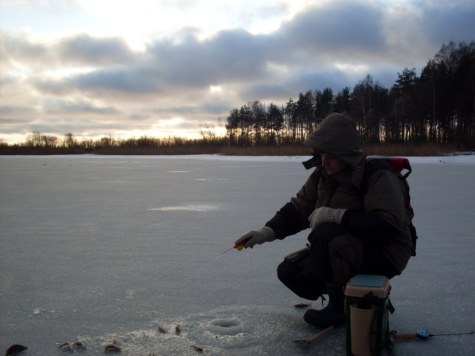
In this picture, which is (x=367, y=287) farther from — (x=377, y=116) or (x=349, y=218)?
(x=377, y=116)

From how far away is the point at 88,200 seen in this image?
6930 mm

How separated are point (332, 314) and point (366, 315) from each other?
0.39 metres

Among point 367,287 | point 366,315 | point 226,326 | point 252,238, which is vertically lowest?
point 226,326

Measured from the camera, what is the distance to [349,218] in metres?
1.87

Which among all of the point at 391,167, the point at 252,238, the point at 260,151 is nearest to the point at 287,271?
the point at 252,238

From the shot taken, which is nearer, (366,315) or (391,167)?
(366,315)

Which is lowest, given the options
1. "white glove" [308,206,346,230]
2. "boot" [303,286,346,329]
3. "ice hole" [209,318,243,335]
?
"ice hole" [209,318,243,335]

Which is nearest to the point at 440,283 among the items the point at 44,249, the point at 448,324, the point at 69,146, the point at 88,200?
the point at 448,324

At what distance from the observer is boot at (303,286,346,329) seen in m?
2.11

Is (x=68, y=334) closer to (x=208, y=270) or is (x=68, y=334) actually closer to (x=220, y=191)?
(x=208, y=270)

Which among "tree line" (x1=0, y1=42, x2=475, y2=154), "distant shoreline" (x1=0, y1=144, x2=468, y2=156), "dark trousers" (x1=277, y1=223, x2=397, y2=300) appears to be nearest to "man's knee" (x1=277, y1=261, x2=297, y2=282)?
"dark trousers" (x1=277, y1=223, x2=397, y2=300)

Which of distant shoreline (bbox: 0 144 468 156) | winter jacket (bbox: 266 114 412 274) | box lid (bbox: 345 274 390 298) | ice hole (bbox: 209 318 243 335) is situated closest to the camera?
box lid (bbox: 345 274 390 298)

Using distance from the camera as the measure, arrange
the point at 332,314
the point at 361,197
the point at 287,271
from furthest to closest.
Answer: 1. the point at 287,271
2. the point at 332,314
3. the point at 361,197

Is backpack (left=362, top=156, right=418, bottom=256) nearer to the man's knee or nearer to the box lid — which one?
the box lid
